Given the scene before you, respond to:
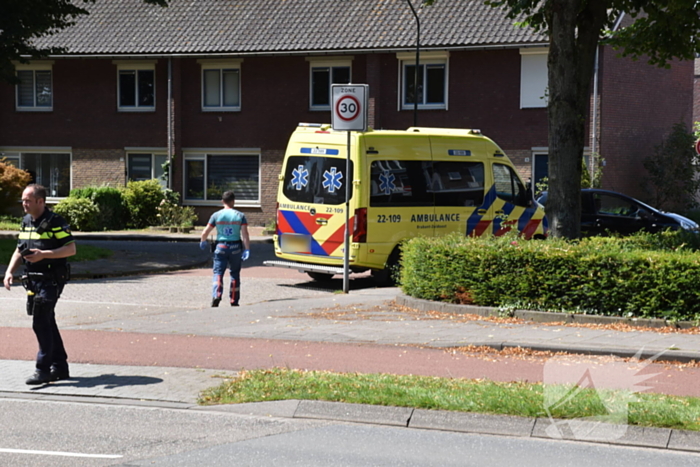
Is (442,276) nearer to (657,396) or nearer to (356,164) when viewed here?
(356,164)

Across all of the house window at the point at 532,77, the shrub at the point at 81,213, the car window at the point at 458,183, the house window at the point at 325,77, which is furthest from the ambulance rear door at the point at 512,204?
the shrub at the point at 81,213

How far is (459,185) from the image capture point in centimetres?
1712

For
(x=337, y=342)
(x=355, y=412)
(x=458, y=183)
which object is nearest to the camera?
(x=355, y=412)

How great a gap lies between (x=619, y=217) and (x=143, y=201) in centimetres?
1700

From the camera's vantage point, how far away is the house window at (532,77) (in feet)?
98.6

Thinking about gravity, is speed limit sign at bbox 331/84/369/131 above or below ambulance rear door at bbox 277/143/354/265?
above

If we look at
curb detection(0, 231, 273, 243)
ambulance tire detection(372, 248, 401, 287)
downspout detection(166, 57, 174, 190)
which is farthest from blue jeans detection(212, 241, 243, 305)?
downspout detection(166, 57, 174, 190)

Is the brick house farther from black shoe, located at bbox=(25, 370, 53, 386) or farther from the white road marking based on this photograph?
the white road marking

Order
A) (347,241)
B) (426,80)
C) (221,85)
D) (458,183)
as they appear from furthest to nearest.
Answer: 1. (221,85)
2. (426,80)
3. (458,183)
4. (347,241)

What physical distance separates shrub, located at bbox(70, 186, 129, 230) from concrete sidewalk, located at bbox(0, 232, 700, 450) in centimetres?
1872

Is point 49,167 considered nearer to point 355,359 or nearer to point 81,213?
point 81,213

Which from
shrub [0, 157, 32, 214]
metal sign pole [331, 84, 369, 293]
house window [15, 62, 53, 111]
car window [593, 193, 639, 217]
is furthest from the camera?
house window [15, 62, 53, 111]

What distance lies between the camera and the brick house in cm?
3064

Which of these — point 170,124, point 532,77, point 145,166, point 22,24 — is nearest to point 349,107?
point 22,24
